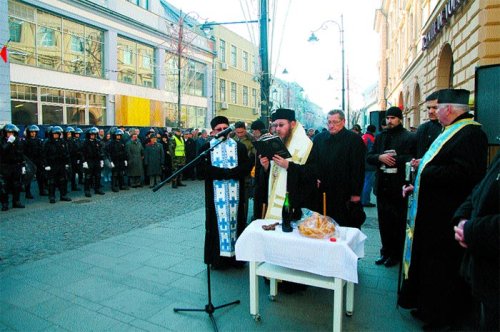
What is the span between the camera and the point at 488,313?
84.4 inches

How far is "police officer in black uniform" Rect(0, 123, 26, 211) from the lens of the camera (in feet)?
30.2

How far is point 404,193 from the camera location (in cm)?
397

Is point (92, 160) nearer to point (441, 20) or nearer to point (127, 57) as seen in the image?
point (441, 20)

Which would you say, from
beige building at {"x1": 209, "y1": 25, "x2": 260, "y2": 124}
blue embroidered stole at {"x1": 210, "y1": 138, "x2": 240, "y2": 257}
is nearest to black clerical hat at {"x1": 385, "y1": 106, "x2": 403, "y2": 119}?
blue embroidered stole at {"x1": 210, "y1": 138, "x2": 240, "y2": 257}

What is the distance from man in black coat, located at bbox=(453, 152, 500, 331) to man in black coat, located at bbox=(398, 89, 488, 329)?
1.11 m

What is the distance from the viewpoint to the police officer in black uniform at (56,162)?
10.1 meters

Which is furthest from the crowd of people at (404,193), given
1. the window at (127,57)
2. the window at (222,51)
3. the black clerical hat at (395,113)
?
the window at (222,51)

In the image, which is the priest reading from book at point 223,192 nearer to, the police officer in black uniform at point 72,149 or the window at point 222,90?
the police officer in black uniform at point 72,149

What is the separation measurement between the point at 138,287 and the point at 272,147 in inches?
89.4

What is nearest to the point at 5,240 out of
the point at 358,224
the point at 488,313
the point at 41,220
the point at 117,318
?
the point at 41,220

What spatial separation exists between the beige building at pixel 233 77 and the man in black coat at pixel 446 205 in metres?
31.1

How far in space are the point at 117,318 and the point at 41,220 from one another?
17.7 feet

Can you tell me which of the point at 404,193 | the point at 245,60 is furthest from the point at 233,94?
the point at 404,193

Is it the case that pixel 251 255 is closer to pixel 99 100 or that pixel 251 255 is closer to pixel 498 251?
pixel 498 251
